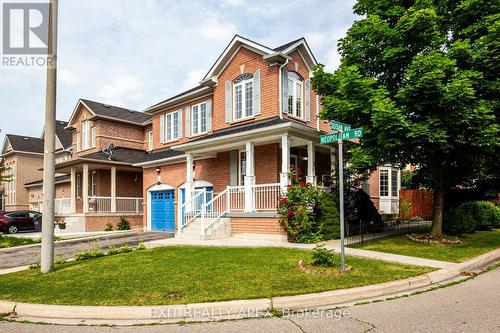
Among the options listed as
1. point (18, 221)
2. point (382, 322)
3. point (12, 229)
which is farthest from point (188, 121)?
point (382, 322)

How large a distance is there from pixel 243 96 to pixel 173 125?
692 cm

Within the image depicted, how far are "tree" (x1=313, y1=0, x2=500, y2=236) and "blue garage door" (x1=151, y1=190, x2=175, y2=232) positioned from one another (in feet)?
37.6

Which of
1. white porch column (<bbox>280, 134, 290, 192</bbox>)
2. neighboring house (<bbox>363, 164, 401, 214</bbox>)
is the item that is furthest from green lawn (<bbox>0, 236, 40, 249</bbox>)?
neighboring house (<bbox>363, 164, 401, 214</bbox>)

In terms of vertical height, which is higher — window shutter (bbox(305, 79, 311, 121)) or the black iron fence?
window shutter (bbox(305, 79, 311, 121))

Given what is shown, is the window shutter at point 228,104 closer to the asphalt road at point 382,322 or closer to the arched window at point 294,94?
the arched window at point 294,94

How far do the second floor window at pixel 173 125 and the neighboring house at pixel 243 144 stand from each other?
790mm

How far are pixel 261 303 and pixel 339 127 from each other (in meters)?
3.96

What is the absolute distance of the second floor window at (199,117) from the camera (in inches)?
809

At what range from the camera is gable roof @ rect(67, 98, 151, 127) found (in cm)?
2752

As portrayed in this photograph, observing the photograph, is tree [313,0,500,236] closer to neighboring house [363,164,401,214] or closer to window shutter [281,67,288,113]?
window shutter [281,67,288,113]

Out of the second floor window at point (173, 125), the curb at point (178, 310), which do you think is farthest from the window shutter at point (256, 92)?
the curb at point (178, 310)

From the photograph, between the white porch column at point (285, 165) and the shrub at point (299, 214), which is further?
the white porch column at point (285, 165)

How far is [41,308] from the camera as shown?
623cm

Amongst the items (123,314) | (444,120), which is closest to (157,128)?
(444,120)
